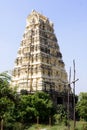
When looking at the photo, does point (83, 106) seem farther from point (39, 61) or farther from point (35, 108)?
point (39, 61)

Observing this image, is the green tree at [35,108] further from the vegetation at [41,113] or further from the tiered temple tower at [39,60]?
the tiered temple tower at [39,60]

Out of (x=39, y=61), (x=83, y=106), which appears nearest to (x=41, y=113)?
(x=83, y=106)

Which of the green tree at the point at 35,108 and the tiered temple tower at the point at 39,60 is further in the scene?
the tiered temple tower at the point at 39,60

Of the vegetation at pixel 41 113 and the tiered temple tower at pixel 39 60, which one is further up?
the tiered temple tower at pixel 39 60

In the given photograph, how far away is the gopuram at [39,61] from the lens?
65562 mm

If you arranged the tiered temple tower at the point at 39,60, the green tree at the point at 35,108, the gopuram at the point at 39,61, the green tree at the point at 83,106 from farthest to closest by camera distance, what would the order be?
the tiered temple tower at the point at 39,60 < the gopuram at the point at 39,61 < the green tree at the point at 83,106 < the green tree at the point at 35,108

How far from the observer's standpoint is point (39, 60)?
66188 millimetres

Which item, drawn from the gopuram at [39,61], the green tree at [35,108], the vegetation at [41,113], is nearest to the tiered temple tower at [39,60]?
the gopuram at [39,61]

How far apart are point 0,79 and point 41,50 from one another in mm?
39991

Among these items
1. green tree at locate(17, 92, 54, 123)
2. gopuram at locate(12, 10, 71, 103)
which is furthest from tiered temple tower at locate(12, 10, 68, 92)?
green tree at locate(17, 92, 54, 123)

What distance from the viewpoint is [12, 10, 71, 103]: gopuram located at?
65.6 metres

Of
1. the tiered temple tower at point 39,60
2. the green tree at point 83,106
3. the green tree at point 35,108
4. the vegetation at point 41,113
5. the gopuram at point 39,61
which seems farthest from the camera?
the tiered temple tower at point 39,60

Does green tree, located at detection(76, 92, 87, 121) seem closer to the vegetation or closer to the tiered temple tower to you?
the vegetation

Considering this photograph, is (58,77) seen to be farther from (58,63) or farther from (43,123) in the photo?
(43,123)
